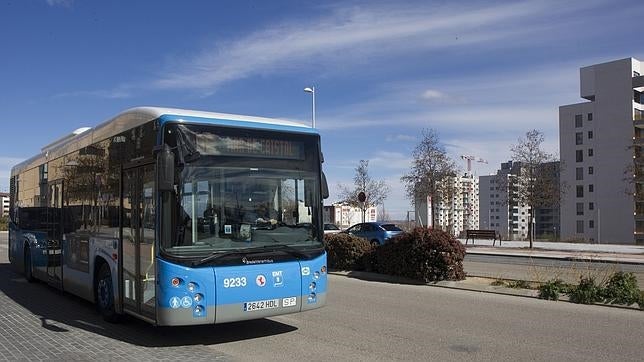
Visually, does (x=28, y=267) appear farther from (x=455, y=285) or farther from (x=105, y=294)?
(x=455, y=285)

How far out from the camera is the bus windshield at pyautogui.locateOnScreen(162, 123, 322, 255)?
745cm

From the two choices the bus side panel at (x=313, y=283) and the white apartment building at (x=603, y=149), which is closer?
the bus side panel at (x=313, y=283)

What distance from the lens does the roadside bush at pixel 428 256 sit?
1383cm

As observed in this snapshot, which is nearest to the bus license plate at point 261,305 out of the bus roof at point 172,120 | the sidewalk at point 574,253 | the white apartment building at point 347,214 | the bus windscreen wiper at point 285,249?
the bus windscreen wiper at point 285,249

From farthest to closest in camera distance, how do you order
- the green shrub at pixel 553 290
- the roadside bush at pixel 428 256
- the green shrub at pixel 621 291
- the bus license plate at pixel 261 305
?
1. the roadside bush at pixel 428 256
2. the green shrub at pixel 553 290
3. the green shrub at pixel 621 291
4. the bus license plate at pixel 261 305

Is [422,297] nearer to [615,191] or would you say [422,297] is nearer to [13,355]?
[13,355]

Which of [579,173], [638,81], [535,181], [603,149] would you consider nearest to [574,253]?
[535,181]

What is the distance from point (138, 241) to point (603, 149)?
296ft

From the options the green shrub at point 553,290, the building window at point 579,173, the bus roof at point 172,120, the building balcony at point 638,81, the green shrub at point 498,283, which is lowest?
the green shrub at point 498,283

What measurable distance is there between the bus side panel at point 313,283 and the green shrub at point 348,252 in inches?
306

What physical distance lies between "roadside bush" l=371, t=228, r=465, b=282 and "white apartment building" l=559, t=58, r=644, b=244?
2823 inches

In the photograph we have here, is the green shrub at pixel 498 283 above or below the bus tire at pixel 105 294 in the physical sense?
below

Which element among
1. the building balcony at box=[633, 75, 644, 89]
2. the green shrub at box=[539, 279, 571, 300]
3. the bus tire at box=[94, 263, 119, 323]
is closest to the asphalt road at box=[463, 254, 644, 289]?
the green shrub at box=[539, 279, 571, 300]

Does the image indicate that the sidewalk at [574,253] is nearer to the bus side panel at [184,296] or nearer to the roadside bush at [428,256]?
the roadside bush at [428,256]
